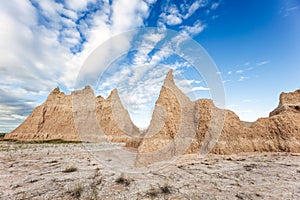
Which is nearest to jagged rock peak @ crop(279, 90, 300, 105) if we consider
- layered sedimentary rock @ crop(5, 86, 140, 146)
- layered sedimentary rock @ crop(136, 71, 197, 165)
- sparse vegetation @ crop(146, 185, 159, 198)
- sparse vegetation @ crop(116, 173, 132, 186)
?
layered sedimentary rock @ crop(136, 71, 197, 165)

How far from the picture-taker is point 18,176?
1113 centimetres

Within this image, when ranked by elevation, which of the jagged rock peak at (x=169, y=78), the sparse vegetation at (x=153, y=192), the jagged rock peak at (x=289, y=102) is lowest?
the sparse vegetation at (x=153, y=192)

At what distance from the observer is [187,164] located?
13.2 m

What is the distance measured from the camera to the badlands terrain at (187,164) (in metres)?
8.00

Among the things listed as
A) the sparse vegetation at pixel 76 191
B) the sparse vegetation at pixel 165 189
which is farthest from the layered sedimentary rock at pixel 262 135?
the sparse vegetation at pixel 76 191

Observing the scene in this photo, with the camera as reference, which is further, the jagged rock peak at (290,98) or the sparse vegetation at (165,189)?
the jagged rock peak at (290,98)

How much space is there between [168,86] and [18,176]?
14004 mm

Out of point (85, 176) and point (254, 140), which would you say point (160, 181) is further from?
point (254, 140)

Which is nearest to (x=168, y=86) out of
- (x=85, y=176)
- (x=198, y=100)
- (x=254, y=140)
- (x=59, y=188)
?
(x=198, y=100)

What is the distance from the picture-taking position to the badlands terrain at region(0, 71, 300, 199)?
8.00 meters

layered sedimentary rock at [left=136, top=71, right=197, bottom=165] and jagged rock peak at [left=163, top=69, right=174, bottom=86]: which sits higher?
jagged rock peak at [left=163, top=69, right=174, bottom=86]

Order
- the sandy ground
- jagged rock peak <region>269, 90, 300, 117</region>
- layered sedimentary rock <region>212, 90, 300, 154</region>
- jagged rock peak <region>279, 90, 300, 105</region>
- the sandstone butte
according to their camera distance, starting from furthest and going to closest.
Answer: jagged rock peak <region>279, 90, 300, 105</region>, jagged rock peak <region>269, 90, 300, 117</region>, layered sedimentary rock <region>212, 90, 300, 154</region>, the sandstone butte, the sandy ground

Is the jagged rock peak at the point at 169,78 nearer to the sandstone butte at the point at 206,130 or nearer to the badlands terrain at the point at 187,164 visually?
the sandstone butte at the point at 206,130

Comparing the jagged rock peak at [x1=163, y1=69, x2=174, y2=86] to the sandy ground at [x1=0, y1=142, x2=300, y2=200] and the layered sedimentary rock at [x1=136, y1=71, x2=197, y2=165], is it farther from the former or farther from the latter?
the sandy ground at [x1=0, y1=142, x2=300, y2=200]
